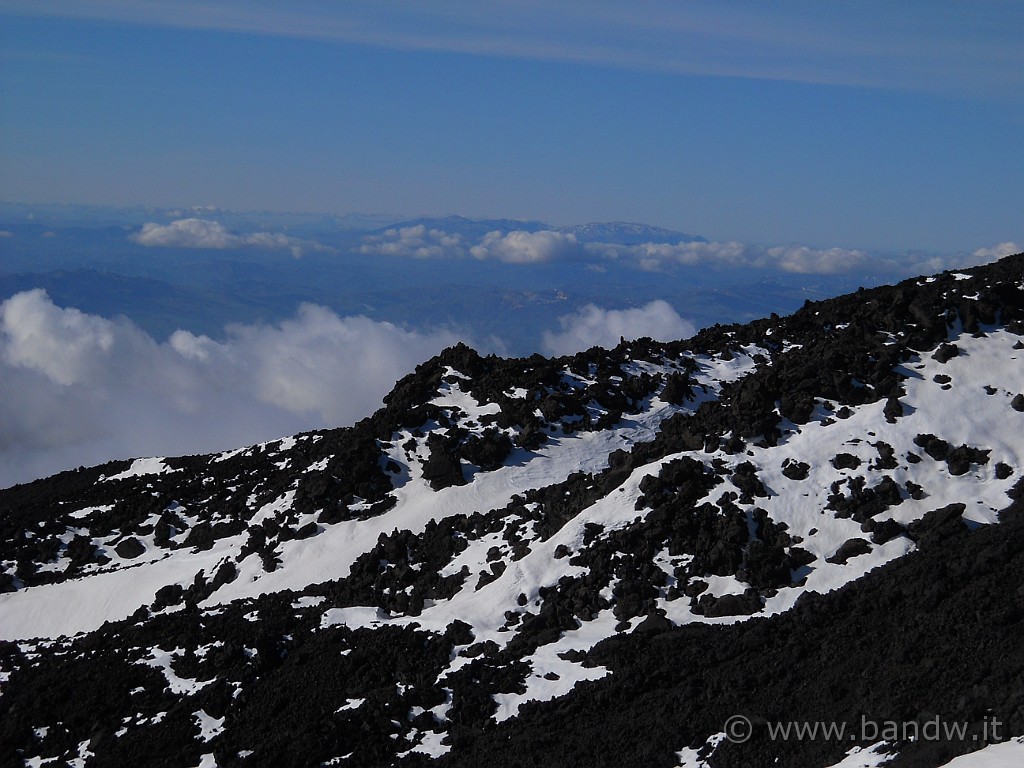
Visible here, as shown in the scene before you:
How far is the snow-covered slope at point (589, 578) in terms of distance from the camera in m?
27.4

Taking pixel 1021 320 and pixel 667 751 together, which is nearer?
pixel 667 751

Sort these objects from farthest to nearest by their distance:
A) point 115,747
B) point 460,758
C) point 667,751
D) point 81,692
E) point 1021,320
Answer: point 1021,320 < point 81,692 < point 115,747 < point 460,758 < point 667,751

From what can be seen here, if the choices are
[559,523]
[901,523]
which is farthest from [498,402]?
[901,523]

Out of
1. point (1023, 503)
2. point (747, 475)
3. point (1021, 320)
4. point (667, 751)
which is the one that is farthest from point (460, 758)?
point (1021, 320)

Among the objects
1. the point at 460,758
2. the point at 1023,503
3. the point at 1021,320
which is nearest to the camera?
the point at 460,758

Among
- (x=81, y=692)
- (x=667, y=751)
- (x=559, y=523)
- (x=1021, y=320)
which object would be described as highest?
(x=1021, y=320)

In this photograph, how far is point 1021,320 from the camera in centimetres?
4903

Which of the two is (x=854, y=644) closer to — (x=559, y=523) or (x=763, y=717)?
(x=763, y=717)

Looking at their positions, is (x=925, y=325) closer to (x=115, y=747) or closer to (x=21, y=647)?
(x=115, y=747)

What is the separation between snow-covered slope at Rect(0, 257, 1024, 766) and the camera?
27.4 m

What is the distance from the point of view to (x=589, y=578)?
1469 inches

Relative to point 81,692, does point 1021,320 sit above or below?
above

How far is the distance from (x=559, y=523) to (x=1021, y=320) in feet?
90.8

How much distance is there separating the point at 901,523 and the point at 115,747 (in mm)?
30639
